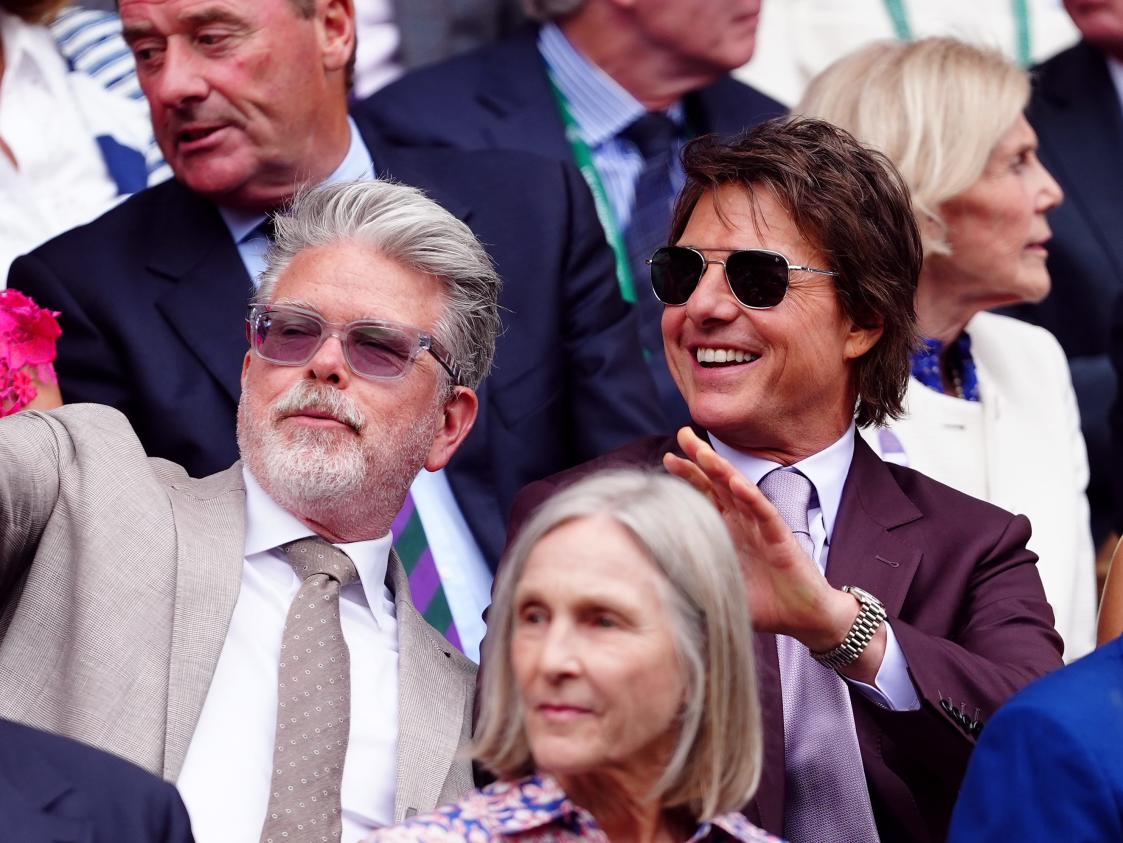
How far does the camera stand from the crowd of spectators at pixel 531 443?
277cm

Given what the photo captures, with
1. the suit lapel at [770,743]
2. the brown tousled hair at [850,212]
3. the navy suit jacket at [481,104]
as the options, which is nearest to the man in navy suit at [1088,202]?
the navy suit jacket at [481,104]

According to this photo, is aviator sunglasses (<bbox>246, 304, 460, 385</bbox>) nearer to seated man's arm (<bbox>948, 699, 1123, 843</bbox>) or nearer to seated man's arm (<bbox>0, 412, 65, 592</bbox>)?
seated man's arm (<bbox>0, 412, 65, 592</bbox>)

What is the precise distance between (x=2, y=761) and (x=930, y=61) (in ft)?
10.4

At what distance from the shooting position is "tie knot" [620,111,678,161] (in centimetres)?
549

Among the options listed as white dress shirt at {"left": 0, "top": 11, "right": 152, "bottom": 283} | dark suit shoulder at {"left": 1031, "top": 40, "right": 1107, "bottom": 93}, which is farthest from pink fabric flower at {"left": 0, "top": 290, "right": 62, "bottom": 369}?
dark suit shoulder at {"left": 1031, "top": 40, "right": 1107, "bottom": 93}

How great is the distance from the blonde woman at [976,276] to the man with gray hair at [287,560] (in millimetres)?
1327

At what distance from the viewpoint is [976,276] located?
4.99 m

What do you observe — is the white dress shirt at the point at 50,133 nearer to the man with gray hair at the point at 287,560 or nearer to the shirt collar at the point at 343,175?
the shirt collar at the point at 343,175

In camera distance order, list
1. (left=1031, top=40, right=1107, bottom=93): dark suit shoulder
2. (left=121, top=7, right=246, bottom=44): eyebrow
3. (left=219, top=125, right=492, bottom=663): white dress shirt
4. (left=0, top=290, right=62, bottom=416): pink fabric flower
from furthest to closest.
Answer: (left=1031, top=40, right=1107, bottom=93): dark suit shoulder
(left=121, top=7, right=246, bottom=44): eyebrow
(left=219, top=125, right=492, bottom=663): white dress shirt
(left=0, top=290, right=62, bottom=416): pink fabric flower

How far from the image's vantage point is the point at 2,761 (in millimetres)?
2557

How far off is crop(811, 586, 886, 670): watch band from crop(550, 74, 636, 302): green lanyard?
81.1 inches

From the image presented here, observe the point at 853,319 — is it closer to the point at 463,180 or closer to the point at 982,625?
the point at 982,625

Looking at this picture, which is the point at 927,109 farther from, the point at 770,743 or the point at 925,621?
the point at 770,743

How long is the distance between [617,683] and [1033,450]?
8.20 feet
